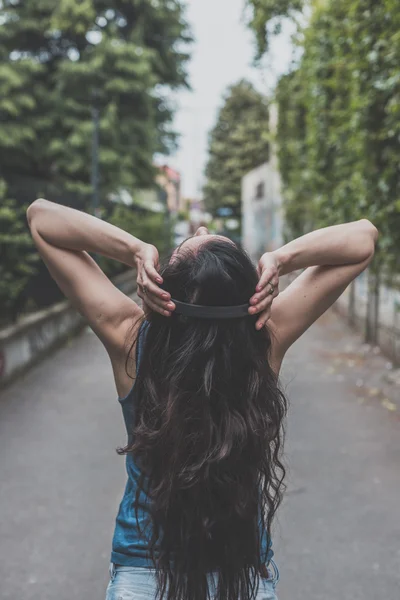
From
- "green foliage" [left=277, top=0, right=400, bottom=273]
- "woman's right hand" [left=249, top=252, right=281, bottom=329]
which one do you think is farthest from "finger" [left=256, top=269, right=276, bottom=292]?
"green foliage" [left=277, top=0, right=400, bottom=273]

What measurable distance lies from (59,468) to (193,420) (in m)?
3.89

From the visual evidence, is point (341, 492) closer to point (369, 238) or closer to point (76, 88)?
point (369, 238)

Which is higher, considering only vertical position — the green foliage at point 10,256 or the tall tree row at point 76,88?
the tall tree row at point 76,88

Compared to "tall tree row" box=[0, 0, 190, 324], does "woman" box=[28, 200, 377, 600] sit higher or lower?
lower

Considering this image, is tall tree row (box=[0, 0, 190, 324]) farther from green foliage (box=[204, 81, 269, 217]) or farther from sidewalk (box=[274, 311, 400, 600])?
green foliage (box=[204, 81, 269, 217])

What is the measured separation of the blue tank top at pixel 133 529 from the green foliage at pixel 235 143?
169 feet

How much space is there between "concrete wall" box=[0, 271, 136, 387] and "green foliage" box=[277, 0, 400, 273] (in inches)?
172

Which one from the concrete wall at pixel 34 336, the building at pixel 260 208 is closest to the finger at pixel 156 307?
the concrete wall at pixel 34 336

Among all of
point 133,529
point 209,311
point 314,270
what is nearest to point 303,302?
point 314,270

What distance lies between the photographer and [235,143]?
53.9 m

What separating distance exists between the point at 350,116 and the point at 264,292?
860 centimetres

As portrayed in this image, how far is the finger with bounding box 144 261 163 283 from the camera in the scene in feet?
4.94

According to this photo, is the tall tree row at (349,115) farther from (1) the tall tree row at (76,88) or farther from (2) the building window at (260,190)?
(2) the building window at (260,190)

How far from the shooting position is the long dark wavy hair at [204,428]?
1.47 m
